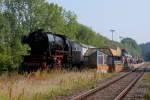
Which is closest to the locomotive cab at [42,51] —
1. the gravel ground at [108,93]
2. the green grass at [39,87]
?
the green grass at [39,87]

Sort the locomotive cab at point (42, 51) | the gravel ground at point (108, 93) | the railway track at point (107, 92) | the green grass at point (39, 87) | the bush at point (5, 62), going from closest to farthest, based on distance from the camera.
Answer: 1. the green grass at point (39, 87)
2. the railway track at point (107, 92)
3. the gravel ground at point (108, 93)
4. the locomotive cab at point (42, 51)
5. the bush at point (5, 62)

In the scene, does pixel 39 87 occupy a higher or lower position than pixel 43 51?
lower

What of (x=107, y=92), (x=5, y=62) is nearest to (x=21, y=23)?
(x=5, y=62)

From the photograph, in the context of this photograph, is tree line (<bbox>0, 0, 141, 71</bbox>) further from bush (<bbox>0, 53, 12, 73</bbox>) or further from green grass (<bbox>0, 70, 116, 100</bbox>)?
green grass (<bbox>0, 70, 116, 100</bbox>)

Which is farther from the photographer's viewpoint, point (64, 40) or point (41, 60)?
point (64, 40)

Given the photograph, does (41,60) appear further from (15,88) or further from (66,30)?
(66,30)

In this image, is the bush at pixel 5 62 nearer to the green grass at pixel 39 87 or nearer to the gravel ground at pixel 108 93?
the green grass at pixel 39 87

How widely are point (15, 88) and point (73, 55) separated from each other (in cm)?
2231

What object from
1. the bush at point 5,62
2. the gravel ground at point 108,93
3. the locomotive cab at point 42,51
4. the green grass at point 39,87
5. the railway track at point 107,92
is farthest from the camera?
the bush at point 5,62

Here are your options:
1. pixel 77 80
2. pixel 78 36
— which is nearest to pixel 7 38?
pixel 77 80

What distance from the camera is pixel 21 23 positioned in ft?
169

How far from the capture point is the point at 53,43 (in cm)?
3581

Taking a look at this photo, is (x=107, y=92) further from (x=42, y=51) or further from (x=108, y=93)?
(x=42, y=51)

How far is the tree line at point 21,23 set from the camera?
37.5 meters
